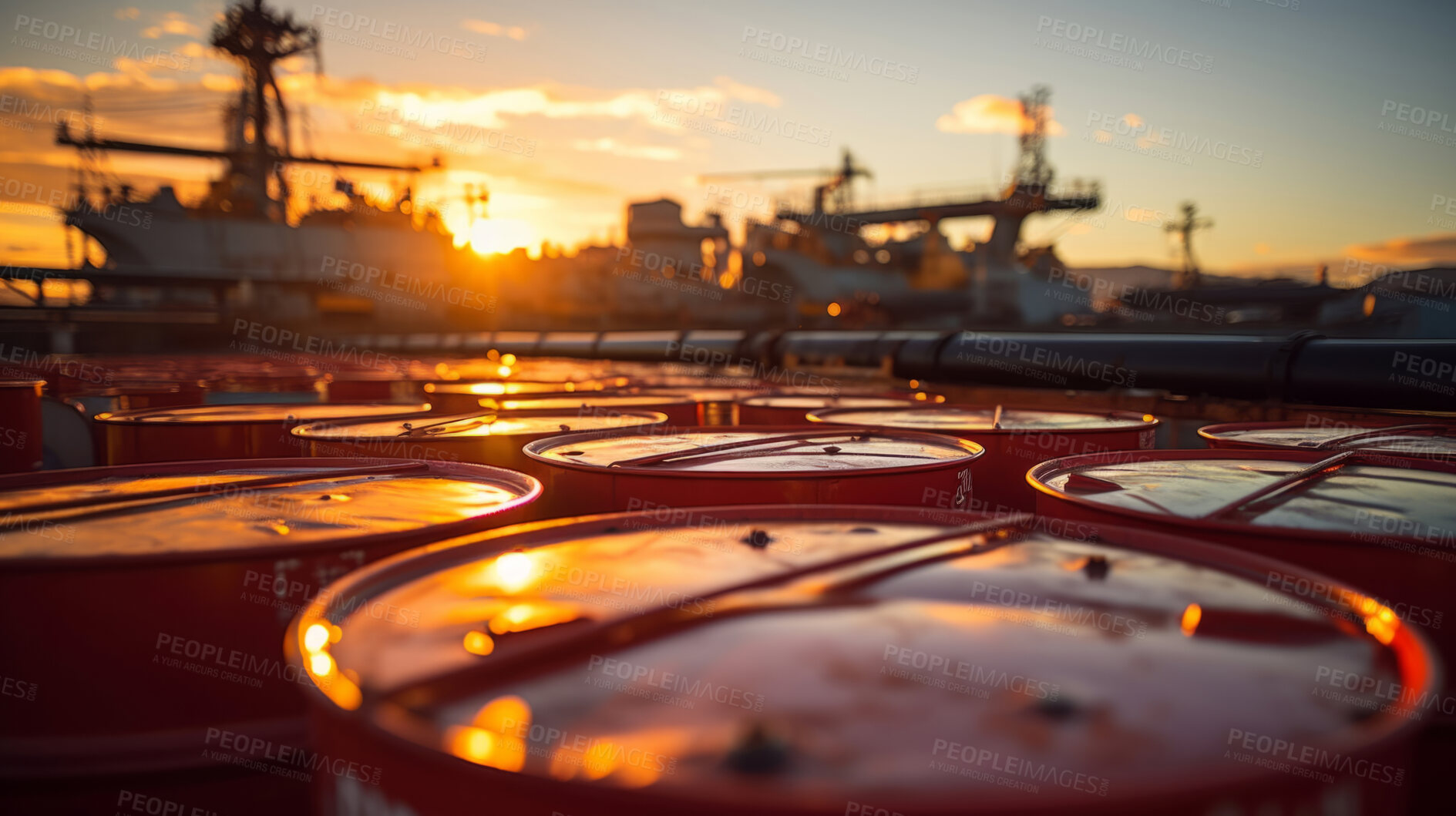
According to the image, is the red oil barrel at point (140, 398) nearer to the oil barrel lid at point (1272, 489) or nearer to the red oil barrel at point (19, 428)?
the red oil barrel at point (19, 428)

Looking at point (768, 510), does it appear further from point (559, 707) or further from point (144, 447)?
point (144, 447)

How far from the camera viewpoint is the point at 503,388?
30.4ft

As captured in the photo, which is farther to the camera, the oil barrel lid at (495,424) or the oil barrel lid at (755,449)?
the oil barrel lid at (495,424)

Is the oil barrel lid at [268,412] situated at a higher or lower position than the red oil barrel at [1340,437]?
lower

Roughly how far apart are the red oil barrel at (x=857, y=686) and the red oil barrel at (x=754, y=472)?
89 cm

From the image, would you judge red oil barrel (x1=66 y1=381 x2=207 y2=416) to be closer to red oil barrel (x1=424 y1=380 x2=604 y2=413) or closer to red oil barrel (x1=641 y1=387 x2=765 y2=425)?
red oil barrel (x1=424 y1=380 x2=604 y2=413)

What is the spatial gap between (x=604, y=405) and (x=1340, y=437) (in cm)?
527

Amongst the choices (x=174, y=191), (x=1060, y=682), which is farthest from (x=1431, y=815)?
(x=174, y=191)

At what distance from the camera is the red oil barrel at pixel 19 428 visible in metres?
5.70

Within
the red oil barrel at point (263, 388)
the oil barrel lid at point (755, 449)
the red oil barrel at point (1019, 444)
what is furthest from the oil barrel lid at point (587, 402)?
the red oil barrel at point (263, 388)

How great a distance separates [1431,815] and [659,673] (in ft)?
6.91

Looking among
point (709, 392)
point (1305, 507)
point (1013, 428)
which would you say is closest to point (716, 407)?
point (709, 392)

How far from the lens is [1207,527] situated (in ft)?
8.24

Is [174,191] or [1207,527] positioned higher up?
[174,191]
